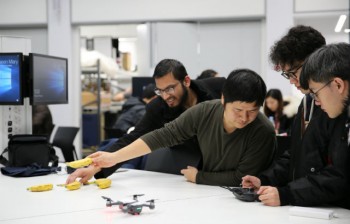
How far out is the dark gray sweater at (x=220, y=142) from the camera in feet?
6.97

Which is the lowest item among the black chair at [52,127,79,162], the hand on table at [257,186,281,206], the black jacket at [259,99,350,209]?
the black chair at [52,127,79,162]

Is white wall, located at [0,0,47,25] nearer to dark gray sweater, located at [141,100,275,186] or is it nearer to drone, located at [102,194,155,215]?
dark gray sweater, located at [141,100,275,186]

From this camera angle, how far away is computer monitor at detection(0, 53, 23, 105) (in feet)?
9.56

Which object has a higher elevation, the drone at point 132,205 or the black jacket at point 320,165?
the black jacket at point 320,165

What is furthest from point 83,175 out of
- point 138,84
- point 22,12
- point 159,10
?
point 22,12

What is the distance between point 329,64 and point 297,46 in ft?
1.47

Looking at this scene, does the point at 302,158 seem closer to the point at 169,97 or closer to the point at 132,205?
the point at 132,205

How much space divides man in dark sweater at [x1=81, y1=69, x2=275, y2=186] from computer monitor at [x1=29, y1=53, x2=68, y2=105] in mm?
909

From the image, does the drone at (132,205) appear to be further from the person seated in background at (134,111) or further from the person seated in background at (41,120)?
the person seated in background at (134,111)

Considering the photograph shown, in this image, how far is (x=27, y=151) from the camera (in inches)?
112

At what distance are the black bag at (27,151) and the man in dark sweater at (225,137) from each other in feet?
2.35

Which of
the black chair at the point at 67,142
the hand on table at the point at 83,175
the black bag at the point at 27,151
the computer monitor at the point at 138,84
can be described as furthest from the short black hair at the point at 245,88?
the computer monitor at the point at 138,84

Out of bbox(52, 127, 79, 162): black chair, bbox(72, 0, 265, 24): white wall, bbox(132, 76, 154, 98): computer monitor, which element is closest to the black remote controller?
bbox(52, 127, 79, 162): black chair

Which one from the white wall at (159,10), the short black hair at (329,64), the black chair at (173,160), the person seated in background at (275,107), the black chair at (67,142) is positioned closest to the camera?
the short black hair at (329,64)
